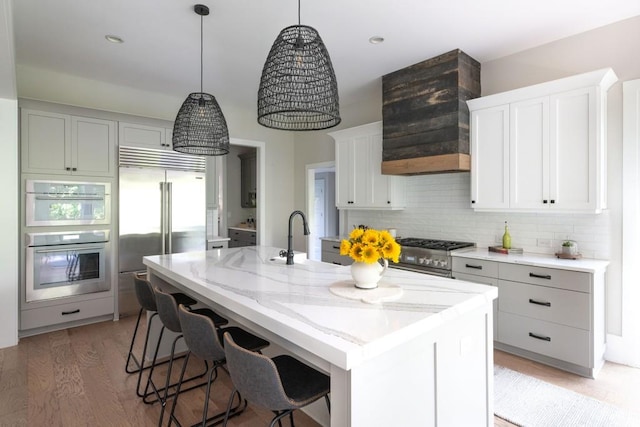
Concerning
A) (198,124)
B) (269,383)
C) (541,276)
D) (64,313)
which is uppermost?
(198,124)

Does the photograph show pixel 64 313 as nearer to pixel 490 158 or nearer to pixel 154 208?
pixel 154 208

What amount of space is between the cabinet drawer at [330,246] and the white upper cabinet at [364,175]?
0.52 metres

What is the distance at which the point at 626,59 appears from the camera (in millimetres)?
2920

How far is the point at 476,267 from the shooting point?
331cm

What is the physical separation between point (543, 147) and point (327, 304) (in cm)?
262

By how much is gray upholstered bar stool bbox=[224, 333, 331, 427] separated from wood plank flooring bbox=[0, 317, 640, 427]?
0.86 metres

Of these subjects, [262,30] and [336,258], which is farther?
[336,258]

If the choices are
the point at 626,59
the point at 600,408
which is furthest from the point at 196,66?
the point at 600,408

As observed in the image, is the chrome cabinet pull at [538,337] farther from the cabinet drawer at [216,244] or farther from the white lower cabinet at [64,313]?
the white lower cabinet at [64,313]

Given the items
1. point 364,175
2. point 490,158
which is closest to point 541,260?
point 490,158

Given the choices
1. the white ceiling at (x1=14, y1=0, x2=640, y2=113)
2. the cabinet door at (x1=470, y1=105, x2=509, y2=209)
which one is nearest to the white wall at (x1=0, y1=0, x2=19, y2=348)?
the white ceiling at (x1=14, y1=0, x2=640, y2=113)

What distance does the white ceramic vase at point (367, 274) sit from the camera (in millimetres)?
1811

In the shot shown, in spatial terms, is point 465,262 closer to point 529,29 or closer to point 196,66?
point 529,29

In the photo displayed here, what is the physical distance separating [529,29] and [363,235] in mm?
2651
